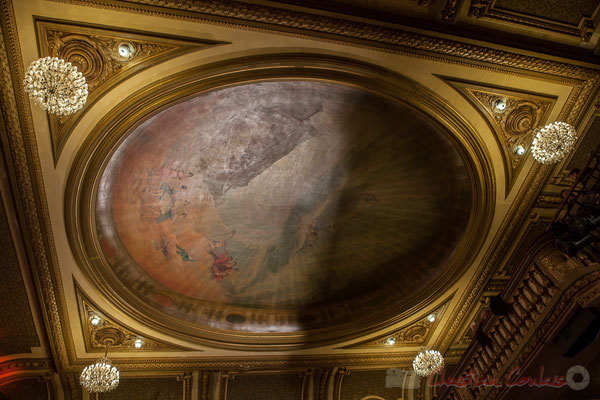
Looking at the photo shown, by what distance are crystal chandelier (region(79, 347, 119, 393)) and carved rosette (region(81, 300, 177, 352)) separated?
87cm

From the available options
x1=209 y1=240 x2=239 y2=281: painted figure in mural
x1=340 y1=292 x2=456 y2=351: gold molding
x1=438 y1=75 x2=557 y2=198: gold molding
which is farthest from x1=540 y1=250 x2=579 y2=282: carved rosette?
x1=209 y1=240 x2=239 y2=281: painted figure in mural

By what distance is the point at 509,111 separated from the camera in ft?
22.6

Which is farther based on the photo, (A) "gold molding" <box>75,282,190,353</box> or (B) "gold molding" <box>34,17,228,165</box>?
(A) "gold molding" <box>75,282,190,353</box>

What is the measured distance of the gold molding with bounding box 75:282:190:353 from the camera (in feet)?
27.1

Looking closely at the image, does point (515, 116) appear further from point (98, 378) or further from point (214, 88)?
point (98, 378)

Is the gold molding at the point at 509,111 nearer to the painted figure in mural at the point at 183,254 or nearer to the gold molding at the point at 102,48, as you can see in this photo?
the gold molding at the point at 102,48

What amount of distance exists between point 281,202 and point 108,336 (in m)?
4.61

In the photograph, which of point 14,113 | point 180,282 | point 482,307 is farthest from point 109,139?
point 482,307

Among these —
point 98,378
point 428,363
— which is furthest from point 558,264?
point 98,378

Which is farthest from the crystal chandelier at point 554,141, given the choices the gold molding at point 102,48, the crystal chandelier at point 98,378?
the crystal chandelier at point 98,378

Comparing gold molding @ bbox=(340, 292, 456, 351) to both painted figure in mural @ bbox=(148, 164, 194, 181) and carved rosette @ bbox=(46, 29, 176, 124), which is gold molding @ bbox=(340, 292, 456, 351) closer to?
painted figure in mural @ bbox=(148, 164, 194, 181)

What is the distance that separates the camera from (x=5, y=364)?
8156 mm

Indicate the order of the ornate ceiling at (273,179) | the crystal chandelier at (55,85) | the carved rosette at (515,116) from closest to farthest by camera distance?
the crystal chandelier at (55,85) < the ornate ceiling at (273,179) < the carved rosette at (515,116)

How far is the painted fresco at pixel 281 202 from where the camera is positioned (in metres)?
7.32
